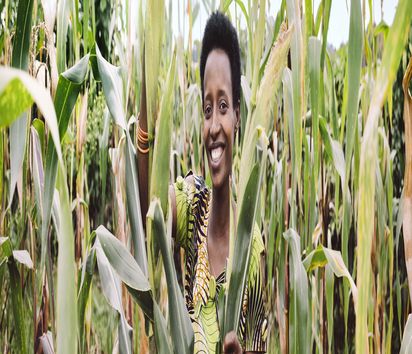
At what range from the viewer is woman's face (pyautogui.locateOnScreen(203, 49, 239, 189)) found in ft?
3.57

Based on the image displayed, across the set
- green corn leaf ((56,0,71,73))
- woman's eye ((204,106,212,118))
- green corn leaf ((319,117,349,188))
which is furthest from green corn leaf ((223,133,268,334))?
green corn leaf ((56,0,71,73))

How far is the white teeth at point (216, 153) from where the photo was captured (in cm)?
109

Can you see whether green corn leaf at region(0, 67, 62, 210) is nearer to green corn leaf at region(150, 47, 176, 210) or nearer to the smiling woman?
green corn leaf at region(150, 47, 176, 210)

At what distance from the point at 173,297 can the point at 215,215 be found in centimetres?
25

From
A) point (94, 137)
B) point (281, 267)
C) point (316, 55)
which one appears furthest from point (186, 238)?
point (316, 55)

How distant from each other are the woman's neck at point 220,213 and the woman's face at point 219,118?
0.01 metres

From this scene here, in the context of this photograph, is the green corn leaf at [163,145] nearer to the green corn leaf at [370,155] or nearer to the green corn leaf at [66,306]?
the green corn leaf at [66,306]

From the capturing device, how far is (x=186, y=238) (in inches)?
45.1

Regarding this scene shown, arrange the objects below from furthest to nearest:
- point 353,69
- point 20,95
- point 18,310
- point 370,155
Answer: point 18,310 < point 353,69 < point 370,155 < point 20,95

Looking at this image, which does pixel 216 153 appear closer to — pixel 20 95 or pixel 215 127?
pixel 215 127

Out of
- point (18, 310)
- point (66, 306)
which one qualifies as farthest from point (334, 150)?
point (18, 310)

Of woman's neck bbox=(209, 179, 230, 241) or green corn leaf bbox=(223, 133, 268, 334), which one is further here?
woman's neck bbox=(209, 179, 230, 241)

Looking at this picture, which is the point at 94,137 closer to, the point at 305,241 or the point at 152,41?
the point at 152,41

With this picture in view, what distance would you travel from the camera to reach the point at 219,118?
1099 millimetres
